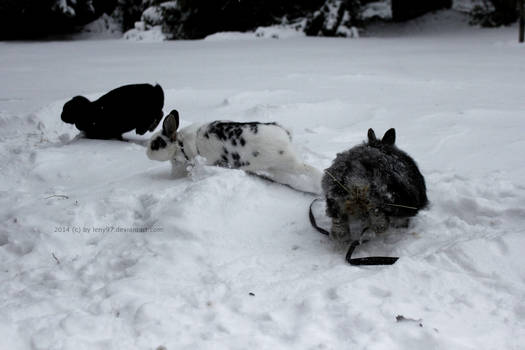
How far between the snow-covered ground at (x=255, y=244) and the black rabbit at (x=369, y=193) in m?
0.17

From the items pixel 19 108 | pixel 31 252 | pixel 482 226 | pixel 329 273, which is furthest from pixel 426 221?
pixel 19 108

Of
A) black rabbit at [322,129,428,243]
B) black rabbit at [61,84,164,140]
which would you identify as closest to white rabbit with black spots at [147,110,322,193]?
black rabbit at [322,129,428,243]

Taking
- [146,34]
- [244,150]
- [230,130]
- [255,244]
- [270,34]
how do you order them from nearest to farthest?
[255,244] < [244,150] < [230,130] < [270,34] < [146,34]

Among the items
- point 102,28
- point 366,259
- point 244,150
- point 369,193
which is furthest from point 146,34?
point 366,259

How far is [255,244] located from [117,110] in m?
2.97

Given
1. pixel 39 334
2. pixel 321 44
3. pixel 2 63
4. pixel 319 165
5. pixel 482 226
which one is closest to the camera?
pixel 39 334

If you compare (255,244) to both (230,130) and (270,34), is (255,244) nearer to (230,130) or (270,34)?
(230,130)

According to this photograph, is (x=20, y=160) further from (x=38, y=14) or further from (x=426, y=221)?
(x=38, y=14)

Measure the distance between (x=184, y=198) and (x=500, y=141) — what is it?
295cm

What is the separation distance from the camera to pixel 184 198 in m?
3.12

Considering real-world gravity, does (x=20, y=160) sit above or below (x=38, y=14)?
below

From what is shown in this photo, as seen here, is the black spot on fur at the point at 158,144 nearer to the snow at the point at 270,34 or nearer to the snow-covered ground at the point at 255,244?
the snow-covered ground at the point at 255,244

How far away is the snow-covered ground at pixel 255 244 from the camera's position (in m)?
2.00

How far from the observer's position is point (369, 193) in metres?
2.50
